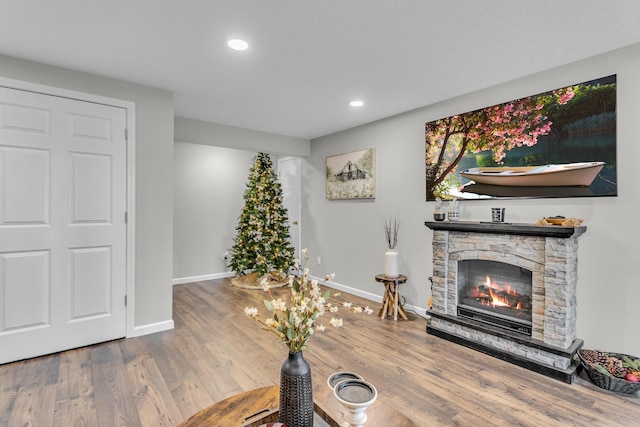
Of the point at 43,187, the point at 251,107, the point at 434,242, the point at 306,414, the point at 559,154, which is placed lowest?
the point at 306,414

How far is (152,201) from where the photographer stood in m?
3.28

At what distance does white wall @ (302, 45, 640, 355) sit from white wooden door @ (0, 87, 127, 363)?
9.53 ft

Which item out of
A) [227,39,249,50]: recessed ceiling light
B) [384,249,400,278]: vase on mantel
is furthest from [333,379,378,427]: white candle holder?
[384,249,400,278]: vase on mantel

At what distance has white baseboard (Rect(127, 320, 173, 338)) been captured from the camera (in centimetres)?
319

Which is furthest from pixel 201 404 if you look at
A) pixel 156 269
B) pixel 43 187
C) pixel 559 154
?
pixel 559 154

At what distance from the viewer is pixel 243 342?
3113mm

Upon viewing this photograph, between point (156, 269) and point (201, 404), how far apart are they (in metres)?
1.63

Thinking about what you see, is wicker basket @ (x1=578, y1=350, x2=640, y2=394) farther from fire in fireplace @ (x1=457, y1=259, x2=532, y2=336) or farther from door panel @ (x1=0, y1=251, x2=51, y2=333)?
door panel @ (x1=0, y1=251, x2=51, y2=333)

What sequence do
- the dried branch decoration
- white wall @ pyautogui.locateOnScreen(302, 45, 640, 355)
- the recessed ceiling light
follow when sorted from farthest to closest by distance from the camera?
the dried branch decoration → white wall @ pyautogui.locateOnScreen(302, 45, 640, 355) → the recessed ceiling light

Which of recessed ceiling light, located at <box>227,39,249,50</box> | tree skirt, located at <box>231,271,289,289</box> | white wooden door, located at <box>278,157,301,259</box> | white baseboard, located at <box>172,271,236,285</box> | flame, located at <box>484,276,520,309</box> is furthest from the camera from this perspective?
white wooden door, located at <box>278,157,301,259</box>

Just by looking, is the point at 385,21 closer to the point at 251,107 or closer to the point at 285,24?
the point at 285,24

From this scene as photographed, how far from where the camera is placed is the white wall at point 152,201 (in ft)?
10.5

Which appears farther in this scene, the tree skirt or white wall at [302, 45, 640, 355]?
the tree skirt

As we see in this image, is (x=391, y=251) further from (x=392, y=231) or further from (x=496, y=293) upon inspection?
(x=496, y=293)
